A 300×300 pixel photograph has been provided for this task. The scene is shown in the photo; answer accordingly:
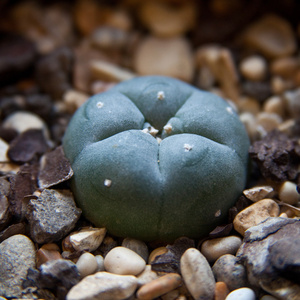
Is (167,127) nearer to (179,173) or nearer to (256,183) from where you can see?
(179,173)

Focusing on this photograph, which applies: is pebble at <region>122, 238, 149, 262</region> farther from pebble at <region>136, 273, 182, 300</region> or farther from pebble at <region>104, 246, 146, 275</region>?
pebble at <region>136, 273, 182, 300</region>

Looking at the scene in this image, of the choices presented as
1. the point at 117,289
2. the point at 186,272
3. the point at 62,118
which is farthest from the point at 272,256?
the point at 62,118

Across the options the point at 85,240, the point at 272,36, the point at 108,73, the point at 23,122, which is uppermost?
the point at 272,36

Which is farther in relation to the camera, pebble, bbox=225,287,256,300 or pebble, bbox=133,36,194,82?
pebble, bbox=133,36,194,82

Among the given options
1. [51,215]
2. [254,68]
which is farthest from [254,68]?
[51,215]

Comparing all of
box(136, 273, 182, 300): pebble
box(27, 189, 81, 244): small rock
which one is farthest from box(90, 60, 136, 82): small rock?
box(136, 273, 182, 300): pebble

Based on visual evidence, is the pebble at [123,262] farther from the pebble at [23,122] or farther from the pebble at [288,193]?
the pebble at [23,122]

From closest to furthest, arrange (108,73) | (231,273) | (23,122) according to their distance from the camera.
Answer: (231,273), (23,122), (108,73)

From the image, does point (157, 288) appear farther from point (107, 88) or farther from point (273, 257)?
point (107, 88)
